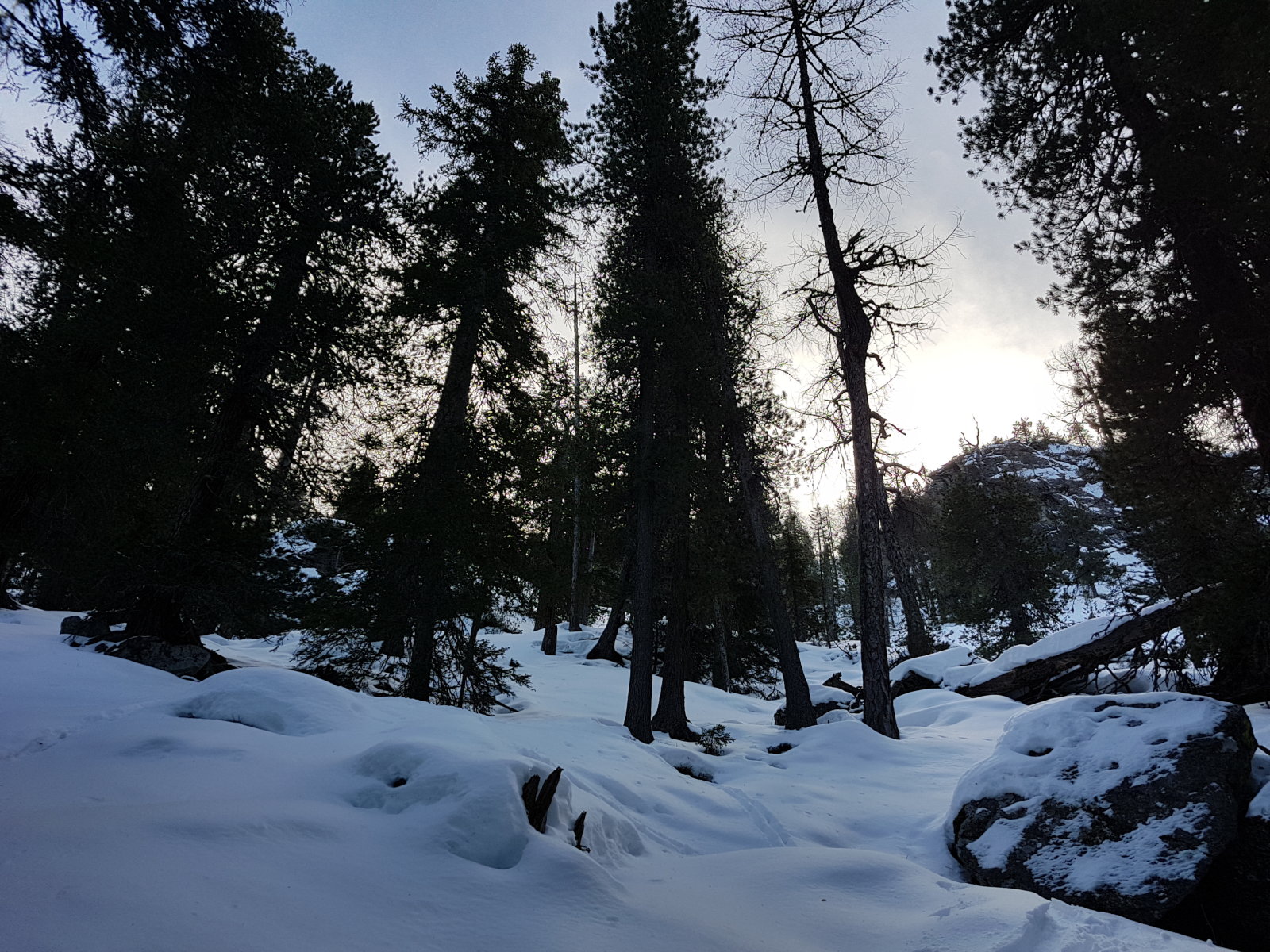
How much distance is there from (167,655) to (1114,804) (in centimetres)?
1133

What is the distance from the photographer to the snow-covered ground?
221 cm

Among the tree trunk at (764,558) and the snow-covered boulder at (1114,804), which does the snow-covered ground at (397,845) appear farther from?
the tree trunk at (764,558)

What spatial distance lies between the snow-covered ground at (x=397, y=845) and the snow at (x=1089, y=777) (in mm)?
743

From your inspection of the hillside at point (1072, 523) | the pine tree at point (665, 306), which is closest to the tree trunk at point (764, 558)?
the pine tree at point (665, 306)

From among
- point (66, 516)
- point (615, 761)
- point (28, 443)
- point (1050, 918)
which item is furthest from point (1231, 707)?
point (66, 516)

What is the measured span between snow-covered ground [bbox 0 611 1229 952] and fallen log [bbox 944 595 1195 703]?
14.0ft

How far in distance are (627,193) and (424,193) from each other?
12.5ft

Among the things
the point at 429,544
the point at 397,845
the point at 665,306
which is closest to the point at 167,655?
the point at 429,544

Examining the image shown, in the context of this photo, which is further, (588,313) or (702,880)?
(588,313)

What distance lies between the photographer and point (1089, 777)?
5.14 meters

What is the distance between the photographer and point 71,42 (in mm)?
4672

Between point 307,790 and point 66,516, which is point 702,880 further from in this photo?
point 66,516

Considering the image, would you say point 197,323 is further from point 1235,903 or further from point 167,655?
point 1235,903

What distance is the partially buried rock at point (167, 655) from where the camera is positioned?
26.6 feet
